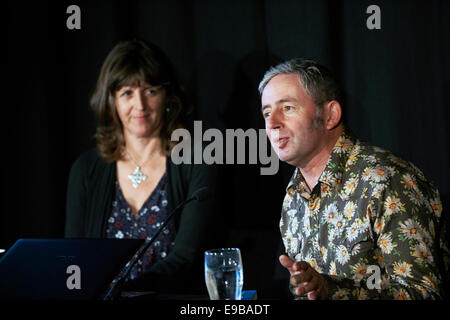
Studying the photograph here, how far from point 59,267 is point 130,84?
3.97 feet

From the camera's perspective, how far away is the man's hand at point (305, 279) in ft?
4.27

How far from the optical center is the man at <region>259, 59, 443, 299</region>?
1490 millimetres

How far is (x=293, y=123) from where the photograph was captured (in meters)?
1.96

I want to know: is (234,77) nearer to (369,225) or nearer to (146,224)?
(146,224)

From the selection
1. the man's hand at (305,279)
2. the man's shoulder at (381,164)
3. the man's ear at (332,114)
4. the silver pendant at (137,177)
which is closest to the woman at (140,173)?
the silver pendant at (137,177)

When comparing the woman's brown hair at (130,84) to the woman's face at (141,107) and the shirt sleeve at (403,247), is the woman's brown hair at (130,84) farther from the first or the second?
the shirt sleeve at (403,247)

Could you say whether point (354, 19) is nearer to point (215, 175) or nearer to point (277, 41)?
point (277, 41)

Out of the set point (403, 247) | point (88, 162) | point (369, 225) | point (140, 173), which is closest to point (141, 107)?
point (140, 173)

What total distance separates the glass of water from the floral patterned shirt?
0.25 meters

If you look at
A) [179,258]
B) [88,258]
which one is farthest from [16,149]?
[88,258]

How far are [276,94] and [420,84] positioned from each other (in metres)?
0.70

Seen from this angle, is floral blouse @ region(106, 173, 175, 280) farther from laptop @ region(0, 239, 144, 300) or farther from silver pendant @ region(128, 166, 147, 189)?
laptop @ region(0, 239, 144, 300)

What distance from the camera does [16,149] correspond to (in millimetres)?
2924

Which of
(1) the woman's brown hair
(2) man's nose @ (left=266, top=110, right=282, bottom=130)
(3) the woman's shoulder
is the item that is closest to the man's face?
(2) man's nose @ (left=266, top=110, right=282, bottom=130)
